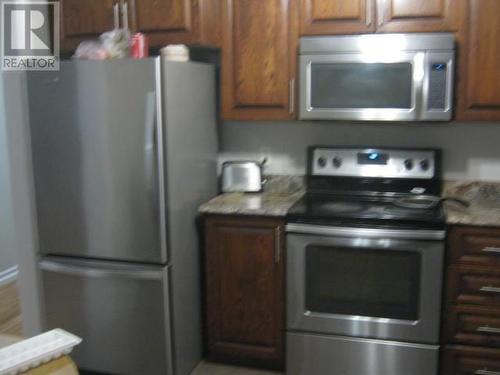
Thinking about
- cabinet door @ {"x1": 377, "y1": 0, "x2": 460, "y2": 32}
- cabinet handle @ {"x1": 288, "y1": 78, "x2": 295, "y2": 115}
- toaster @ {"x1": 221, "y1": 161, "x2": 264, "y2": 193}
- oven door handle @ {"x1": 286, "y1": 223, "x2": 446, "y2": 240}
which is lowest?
oven door handle @ {"x1": 286, "y1": 223, "x2": 446, "y2": 240}

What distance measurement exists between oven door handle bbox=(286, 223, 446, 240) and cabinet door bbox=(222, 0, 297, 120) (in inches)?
22.5

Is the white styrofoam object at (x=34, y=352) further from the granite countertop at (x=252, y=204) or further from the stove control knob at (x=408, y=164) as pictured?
A: the stove control knob at (x=408, y=164)

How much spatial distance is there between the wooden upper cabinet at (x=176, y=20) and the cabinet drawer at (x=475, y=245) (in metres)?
1.42

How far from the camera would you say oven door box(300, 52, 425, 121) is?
242cm

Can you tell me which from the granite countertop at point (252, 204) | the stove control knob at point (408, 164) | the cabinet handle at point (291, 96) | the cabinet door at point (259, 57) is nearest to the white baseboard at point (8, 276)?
the granite countertop at point (252, 204)

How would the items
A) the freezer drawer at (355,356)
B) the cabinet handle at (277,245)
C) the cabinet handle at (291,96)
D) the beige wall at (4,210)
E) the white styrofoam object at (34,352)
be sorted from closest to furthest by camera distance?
the white styrofoam object at (34,352), the freezer drawer at (355,356), the cabinet handle at (277,245), the cabinet handle at (291,96), the beige wall at (4,210)

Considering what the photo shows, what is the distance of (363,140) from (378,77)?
459mm

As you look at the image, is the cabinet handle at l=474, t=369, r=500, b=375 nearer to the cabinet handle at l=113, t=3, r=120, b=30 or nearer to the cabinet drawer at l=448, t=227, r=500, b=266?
the cabinet drawer at l=448, t=227, r=500, b=266

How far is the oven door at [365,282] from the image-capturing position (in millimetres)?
2314

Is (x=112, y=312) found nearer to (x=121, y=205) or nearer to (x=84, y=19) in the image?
(x=121, y=205)

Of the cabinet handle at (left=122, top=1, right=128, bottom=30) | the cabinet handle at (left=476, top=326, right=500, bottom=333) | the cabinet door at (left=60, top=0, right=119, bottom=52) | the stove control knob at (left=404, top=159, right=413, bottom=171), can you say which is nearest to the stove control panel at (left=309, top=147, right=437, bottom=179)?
the stove control knob at (left=404, top=159, right=413, bottom=171)

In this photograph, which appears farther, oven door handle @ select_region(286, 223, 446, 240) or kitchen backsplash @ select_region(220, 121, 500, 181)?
kitchen backsplash @ select_region(220, 121, 500, 181)

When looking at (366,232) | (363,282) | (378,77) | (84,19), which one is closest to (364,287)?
(363,282)

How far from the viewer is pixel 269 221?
2.49 m
